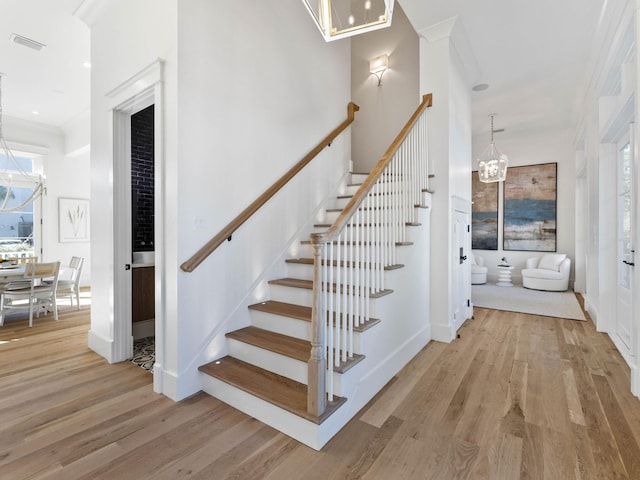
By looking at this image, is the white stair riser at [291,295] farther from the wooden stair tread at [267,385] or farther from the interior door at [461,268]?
the interior door at [461,268]

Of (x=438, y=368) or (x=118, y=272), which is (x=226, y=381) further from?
(x=438, y=368)

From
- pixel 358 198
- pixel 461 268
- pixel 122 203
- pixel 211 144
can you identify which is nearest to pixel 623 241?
pixel 461 268

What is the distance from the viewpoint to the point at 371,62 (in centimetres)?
499

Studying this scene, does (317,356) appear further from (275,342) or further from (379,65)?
(379,65)

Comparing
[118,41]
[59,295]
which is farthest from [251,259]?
[59,295]

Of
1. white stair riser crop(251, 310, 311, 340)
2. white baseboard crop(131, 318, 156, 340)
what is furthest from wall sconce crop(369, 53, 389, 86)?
white baseboard crop(131, 318, 156, 340)

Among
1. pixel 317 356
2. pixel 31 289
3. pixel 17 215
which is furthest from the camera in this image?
pixel 17 215

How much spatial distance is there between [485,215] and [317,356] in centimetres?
746

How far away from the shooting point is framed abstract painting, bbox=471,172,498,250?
25.7 ft

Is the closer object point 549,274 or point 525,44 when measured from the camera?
point 525,44

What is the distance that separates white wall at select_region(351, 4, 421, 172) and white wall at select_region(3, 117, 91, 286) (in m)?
5.32

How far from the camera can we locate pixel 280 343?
2457 millimetres

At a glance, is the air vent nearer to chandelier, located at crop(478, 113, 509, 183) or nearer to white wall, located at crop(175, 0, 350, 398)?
white wall, located at crop(175, 0, 350, 398)

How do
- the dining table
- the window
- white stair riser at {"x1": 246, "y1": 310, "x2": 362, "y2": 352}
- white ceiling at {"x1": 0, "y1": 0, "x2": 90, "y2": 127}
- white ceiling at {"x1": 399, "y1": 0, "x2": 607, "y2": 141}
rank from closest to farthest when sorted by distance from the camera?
1. white stair riser at {"x1": 246, "y1": 310, "x2": 362, "y2": 352}
2. white ceiling at {"x1": 399, "y1": 0, "x2": 607, "y2": 141}
3. white ceiling at {"x1": 0, "y1": 0, "x2": 90, "y2": 127}
4. the dining table
5. the window
